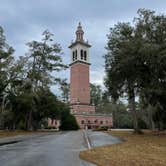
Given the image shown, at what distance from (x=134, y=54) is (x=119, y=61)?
2.05m

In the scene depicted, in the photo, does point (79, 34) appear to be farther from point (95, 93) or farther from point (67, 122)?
point (67, 122)

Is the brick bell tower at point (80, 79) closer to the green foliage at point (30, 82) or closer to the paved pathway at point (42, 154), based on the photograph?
the green foliage at point (30, 82)

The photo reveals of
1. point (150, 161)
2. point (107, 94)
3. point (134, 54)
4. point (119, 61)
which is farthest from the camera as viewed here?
point (107, 94)

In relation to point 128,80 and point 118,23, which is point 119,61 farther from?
point 118,23

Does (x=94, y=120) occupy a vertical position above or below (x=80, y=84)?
below

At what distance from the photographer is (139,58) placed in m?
24.5

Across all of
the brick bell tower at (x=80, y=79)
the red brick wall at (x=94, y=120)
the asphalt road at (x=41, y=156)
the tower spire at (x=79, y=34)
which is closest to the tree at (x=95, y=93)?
the red brick wall at (x=94, y=120)

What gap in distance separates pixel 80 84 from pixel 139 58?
5073cm

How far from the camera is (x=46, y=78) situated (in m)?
42.2

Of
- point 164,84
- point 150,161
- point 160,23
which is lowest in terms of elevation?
point 150,161

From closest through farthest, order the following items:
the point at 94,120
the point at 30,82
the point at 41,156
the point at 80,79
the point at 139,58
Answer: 1. the point at 41,156
2. the point at 139,58
3. the point at 30,82
4. the point at 80,79
5. the point at 94,120

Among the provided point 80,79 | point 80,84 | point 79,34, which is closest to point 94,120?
point 80,84

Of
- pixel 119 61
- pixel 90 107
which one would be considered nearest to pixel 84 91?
pixel 90 107

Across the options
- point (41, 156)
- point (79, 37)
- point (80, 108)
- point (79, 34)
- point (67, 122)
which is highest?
point (79, 34)
